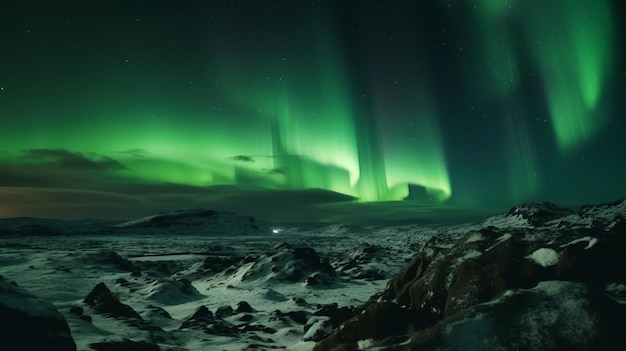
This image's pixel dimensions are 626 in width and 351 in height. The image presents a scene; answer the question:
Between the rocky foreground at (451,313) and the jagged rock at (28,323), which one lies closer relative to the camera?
the rocky foreground at (451,313)

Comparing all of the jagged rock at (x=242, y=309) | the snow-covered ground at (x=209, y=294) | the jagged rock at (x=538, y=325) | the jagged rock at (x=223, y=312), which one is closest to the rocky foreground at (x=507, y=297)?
the jagged rock at (x=538, y=325)

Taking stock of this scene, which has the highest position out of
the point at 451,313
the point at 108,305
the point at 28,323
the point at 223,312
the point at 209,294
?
the point at 28,323

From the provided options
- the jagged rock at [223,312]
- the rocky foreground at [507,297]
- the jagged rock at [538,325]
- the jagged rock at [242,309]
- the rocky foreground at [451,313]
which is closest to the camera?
the jagged rock at [538,325]

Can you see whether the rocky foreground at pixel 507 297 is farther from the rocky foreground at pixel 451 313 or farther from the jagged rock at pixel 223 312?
the jagged rock at pixel 223 312

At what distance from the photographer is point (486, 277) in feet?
28.2

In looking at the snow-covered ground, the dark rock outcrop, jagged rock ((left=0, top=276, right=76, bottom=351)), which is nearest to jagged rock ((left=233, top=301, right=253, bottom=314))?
the snow-covered ground

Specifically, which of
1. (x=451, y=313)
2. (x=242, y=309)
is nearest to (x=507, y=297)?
(x=451, y=313)

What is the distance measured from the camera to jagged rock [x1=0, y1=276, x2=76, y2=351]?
8.87 metres

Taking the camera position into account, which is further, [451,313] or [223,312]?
[223,312]

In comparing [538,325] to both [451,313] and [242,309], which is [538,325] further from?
[242,309]

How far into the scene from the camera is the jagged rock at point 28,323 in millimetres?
8867

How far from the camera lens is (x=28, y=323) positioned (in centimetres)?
916

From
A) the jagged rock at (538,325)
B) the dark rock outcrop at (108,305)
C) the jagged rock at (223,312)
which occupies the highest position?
the jagged rock at (538,325)

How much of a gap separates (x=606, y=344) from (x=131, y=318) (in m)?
16.5
